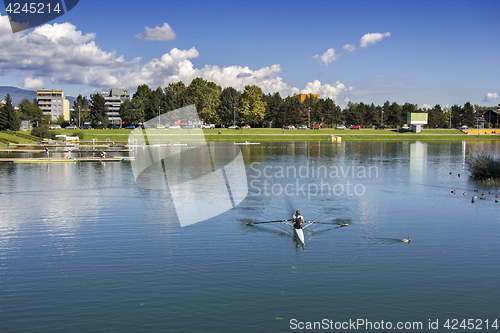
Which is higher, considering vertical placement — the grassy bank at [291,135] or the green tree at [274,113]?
Result: the green tree at [274,113]

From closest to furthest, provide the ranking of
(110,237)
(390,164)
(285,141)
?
(110,237), (390,164), (285,141)

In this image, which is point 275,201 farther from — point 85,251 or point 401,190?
point 85,251

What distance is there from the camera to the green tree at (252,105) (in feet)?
554

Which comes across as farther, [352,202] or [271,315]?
[352,202]

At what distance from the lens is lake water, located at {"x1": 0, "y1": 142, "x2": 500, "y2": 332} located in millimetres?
16609

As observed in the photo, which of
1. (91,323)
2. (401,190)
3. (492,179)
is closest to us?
(91,323)

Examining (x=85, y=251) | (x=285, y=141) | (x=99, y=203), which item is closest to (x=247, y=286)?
(x=85, y=251)

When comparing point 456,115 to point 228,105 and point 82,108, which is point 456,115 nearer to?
point 228,105

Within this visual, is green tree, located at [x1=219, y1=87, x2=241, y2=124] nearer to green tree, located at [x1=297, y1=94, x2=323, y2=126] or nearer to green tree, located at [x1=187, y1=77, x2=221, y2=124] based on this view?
green tree, located at [x1=187, y1=77, x2=221, y2=124]

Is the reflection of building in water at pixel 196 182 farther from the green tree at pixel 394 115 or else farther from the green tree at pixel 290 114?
the green tree at pixel 394 115

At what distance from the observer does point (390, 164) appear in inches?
2778

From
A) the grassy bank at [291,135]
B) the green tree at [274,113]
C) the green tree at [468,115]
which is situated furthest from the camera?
the green tree at [468,115]

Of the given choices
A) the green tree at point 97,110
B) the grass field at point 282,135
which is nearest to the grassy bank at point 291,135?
the grass field at point 282,135

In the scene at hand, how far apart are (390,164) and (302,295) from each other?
57.1m
